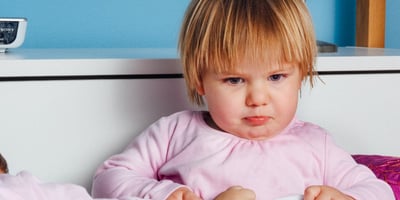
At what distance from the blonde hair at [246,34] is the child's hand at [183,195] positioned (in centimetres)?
14

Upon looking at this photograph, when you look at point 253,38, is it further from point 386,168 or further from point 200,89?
point 386,168

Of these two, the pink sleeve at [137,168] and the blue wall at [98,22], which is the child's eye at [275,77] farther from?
the blue wall at [98,22]

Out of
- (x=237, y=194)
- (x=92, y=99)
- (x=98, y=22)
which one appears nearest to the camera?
(x=237, y=194)

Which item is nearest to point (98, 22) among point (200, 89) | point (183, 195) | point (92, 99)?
→ point (92, 99)

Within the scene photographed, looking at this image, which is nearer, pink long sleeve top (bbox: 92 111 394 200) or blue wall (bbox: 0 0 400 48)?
pink long sleeve top (bbox: 92 111 394 200)

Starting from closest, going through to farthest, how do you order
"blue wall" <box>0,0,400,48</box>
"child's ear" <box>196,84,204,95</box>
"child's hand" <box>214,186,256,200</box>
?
"child's hand" <box>214,186,256,200</box> → "child's ear" <box>196,84,204,95</box> → "blue wall" <box>0,0,400,48</box>

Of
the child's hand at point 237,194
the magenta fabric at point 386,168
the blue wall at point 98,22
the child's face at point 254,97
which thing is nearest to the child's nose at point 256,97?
the child's face at point 254,97

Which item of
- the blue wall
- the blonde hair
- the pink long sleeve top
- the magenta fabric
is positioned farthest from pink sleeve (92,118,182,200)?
the blue wall

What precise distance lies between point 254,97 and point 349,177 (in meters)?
0.16

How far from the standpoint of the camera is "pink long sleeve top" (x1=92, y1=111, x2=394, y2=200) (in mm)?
863

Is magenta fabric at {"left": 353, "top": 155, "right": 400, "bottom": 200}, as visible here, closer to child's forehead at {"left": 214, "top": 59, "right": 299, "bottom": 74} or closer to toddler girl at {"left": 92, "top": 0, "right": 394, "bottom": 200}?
toddler girl at {"left": 92, "top": 0, "right": 394, "bottom": 200}

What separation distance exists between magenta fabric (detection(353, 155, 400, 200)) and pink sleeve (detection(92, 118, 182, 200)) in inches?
10.6

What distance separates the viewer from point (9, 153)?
1.00 meters

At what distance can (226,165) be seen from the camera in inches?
34.4
